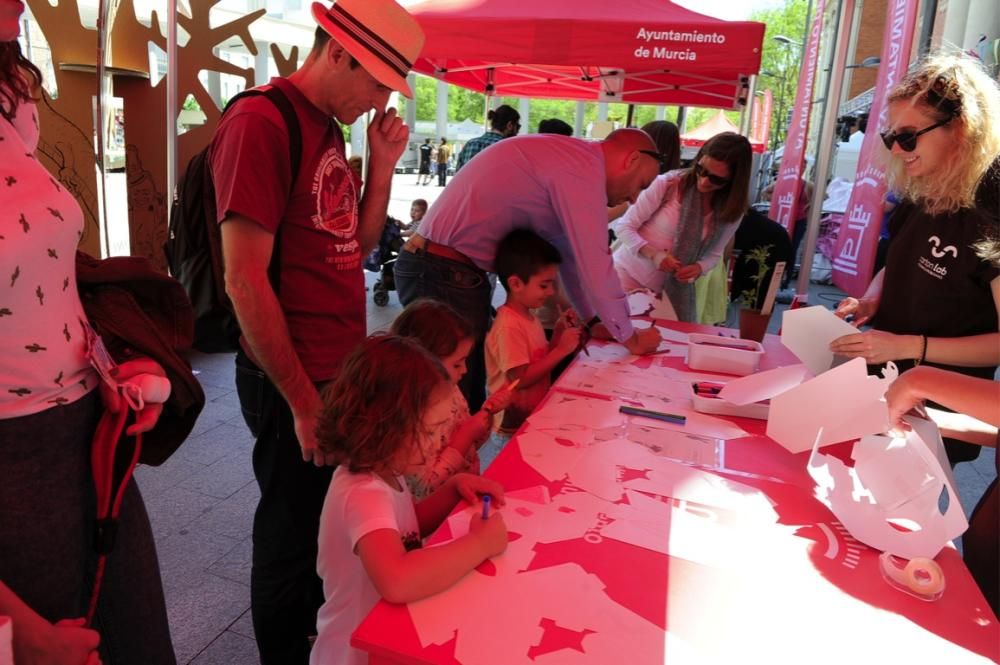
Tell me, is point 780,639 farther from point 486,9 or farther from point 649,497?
point 486,9

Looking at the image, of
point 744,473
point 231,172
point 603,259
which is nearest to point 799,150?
point 603,259

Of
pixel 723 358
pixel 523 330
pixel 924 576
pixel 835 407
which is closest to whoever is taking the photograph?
pixel 924 576

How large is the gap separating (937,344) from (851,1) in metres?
3.69

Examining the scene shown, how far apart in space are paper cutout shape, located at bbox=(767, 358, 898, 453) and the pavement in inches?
57.9

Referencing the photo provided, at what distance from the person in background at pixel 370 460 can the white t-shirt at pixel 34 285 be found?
1.30ft

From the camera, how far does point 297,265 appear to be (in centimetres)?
139

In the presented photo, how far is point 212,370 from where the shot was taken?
391cm

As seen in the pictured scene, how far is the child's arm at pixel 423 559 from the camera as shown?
891 millimetres

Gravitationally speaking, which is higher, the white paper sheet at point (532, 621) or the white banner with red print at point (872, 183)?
the white banner with red print at point (872, 183)

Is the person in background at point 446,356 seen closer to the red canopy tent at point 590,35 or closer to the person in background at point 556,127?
the red canopy tent at point 590,35

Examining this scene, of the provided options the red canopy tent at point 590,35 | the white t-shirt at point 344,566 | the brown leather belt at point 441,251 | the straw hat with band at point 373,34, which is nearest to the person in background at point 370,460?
the white t-shirt at point 344,566

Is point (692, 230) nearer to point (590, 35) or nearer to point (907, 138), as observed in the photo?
point (907, 138)

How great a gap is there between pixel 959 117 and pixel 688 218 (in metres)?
1.41

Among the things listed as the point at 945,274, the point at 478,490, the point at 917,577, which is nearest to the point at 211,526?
the point at 478,490
